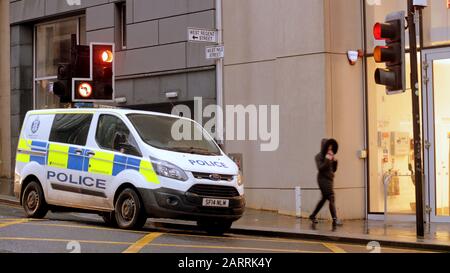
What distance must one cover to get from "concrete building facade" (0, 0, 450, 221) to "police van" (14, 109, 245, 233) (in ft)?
11.2

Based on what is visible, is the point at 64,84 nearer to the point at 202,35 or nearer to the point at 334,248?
the point at 202,35

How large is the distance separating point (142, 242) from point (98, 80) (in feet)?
20.0

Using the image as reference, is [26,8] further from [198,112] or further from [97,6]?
[198,112]

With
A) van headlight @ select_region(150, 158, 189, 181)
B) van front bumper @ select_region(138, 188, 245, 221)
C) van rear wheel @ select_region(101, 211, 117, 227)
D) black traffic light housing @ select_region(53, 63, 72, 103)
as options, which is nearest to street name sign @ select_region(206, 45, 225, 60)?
black traffic light housing @ select_region(53, 63, 72, 103)

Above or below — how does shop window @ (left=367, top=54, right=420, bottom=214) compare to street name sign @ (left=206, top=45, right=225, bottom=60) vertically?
below

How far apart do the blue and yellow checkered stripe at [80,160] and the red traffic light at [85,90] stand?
1.83 metres

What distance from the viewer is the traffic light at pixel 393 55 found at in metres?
11.9

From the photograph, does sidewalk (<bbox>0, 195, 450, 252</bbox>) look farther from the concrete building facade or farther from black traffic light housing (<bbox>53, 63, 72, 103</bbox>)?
black traffic light housing (<bbox>53, 63, 72, 103</bbox>)

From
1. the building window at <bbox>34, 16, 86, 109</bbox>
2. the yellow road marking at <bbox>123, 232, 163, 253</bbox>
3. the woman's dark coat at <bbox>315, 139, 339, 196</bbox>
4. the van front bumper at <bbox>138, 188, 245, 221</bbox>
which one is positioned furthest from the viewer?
the building window at <bbox>34, 16, 86, 109</bbox>

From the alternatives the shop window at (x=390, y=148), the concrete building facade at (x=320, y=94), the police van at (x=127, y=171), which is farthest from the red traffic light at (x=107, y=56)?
the shop window at (x=390, y=148)

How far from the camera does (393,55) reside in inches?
472

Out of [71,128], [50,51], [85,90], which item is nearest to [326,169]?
[71,128]

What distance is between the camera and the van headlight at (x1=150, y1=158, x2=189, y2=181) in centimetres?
1128

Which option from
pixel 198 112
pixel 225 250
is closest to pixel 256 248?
pixel 225 250
